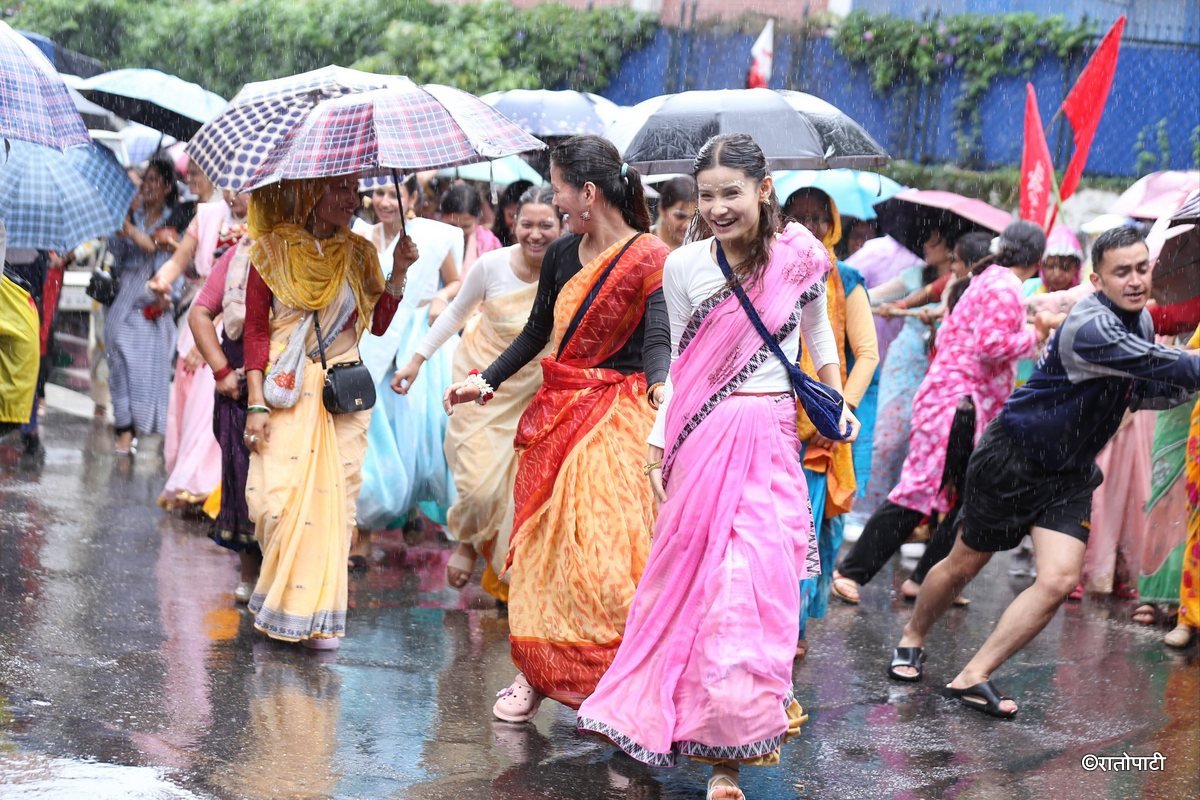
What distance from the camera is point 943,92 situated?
17578 millimetres

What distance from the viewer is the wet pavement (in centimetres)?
466

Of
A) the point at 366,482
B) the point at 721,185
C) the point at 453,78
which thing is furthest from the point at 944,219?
the point at 453,78

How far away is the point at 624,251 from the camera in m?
5.42

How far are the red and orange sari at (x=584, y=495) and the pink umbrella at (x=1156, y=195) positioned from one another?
528 centimetres

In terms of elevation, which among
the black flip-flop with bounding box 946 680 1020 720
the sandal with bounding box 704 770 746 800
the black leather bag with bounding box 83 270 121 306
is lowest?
the black flip-flop with bounding box 946 680 1020 720

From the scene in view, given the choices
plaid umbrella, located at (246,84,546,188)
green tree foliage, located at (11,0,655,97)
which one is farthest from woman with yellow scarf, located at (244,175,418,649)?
green tree foliage, located at (11,0,655,97)

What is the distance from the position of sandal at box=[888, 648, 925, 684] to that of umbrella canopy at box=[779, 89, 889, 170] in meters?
2.02

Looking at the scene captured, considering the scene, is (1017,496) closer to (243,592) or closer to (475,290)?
(475,290)

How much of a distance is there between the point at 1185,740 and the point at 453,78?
627 inches

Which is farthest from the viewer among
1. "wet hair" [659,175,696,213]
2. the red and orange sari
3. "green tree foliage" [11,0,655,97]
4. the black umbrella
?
"green tree foliage" [11,0,655,97]

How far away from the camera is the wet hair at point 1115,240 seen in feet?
18.8

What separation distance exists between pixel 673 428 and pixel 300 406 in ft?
6.37

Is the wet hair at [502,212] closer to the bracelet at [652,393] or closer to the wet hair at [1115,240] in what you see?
the wet hair at [1115,240]

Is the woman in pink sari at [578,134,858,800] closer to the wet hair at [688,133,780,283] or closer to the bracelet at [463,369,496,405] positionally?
the wet hair at [688,133,780,283]
